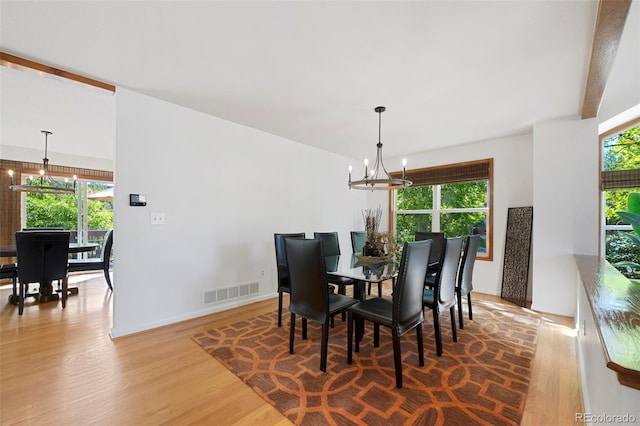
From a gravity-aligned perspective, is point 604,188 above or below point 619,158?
below

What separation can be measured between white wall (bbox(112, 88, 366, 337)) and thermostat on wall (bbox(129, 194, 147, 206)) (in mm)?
43

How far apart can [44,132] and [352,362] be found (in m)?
5.46

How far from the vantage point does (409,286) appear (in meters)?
2.04

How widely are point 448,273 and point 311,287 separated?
4.30 ft

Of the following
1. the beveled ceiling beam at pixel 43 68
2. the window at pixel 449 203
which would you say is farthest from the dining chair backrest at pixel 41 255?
the window at pixel 449 203

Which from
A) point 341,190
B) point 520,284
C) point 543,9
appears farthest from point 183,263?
point 520,284

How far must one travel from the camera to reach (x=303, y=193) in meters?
4.65

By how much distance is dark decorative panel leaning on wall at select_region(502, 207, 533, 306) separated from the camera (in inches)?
155

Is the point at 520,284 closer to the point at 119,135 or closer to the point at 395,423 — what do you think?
the point at 395,423

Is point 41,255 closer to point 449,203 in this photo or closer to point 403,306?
point 403,306

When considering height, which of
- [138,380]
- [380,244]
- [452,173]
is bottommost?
[138,380]

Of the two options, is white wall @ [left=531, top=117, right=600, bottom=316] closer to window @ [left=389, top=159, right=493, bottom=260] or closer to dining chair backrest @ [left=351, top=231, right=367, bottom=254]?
window @ [left=389, top=159, right=493, bottom=260]

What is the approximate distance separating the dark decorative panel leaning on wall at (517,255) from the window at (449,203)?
29 cm

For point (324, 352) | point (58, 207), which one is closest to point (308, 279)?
point (324, 352)
